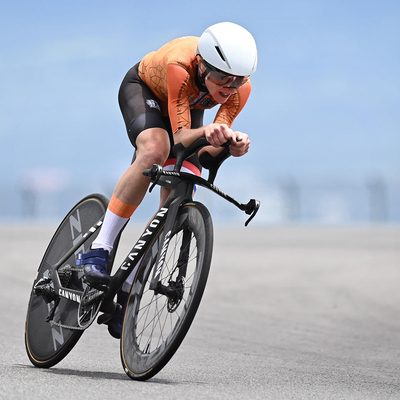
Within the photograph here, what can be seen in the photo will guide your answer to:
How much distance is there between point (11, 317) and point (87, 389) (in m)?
4.63

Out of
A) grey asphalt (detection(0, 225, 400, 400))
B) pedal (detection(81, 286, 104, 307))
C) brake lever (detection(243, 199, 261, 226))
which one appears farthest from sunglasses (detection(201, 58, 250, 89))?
grey asphalt (detection(0, 225, 400, 400))

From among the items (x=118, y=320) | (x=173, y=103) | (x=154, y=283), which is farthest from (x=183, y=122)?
(x=118, y=320)

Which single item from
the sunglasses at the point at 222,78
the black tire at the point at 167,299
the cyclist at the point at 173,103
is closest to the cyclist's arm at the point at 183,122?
the cyclist at the point at 173,103

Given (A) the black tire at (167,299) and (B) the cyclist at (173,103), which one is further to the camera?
(B) the cyclist at (173,103)

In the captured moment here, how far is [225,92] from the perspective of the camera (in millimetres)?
3656

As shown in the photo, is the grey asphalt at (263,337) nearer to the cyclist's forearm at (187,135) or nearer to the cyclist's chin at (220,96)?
the cyclist's forearm at (187,135)

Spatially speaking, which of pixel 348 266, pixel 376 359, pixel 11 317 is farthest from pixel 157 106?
pixel 348 266

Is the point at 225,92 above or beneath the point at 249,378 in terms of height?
above

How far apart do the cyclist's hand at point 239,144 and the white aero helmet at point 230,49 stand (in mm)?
390

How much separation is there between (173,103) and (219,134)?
0.48 m

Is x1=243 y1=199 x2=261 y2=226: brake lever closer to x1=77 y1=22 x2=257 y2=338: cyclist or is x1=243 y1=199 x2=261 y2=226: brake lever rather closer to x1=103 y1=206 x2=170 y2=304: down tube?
x1=77 y1=22 x2=257 y2=338: cyclist

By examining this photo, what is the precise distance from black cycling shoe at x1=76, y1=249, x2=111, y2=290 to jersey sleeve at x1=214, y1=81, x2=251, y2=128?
979mm

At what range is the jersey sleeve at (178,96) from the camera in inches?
141

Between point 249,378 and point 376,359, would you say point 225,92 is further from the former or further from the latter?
point 376,359
